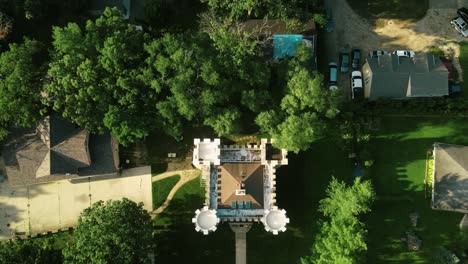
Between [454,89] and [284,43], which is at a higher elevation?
[284,43]

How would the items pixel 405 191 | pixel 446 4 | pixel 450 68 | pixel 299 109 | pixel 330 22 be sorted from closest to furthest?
pixel 299 109 < pixel 405 191 < pixel 450 68 < pixel 330 22 < pixel 446 4

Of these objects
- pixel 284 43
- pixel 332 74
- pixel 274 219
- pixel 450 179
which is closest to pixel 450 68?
pixel 450 179

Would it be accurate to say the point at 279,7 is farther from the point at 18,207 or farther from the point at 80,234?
the point at 18,207

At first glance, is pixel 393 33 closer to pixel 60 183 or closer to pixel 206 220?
pixel 206 220

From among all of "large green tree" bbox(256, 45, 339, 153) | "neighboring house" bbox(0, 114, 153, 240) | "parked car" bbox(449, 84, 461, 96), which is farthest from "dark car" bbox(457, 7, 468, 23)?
"neighboring house" bbox(0, 114, 153, 240)

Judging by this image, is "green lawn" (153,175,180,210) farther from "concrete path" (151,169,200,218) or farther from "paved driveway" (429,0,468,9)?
"paved driveway" (429,0,468,9)
